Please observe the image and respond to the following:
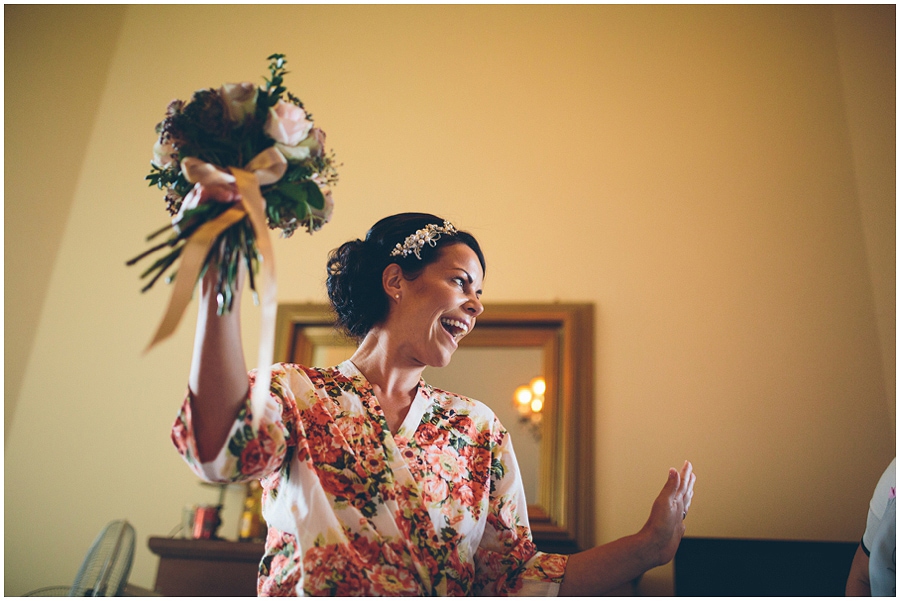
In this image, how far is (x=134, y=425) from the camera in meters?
2.69

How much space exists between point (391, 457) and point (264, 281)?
15.6 inches

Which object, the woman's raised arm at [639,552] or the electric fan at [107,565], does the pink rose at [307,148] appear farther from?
the electric fan at [107,565]

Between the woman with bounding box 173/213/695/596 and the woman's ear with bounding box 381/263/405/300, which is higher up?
the woman's ear with bounding box 381/263/405/300

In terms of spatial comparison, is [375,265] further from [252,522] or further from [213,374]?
[252,522]

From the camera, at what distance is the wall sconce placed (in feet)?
8.11

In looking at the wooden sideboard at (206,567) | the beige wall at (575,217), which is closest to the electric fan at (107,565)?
the wooden sideboard at (206,567)

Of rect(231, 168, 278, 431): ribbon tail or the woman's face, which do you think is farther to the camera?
the woman's face

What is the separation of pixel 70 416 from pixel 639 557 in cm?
254

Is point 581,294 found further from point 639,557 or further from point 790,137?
point 639,557

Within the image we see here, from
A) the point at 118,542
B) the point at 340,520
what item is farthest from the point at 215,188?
the point at 118,542

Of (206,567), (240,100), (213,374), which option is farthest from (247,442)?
(206,567)

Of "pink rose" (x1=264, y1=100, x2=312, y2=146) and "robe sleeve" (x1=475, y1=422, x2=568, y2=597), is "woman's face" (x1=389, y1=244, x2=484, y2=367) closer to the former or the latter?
"robe sleeve" (x1=475, y1=422, x2=568, y2=597)

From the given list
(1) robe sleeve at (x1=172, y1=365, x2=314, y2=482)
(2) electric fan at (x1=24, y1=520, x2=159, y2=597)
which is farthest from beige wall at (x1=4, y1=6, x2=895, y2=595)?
(1) robe sleeve at (x1=172, y1=365, x2=314, y2=482)

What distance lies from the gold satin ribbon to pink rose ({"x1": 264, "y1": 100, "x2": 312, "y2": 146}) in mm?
26
